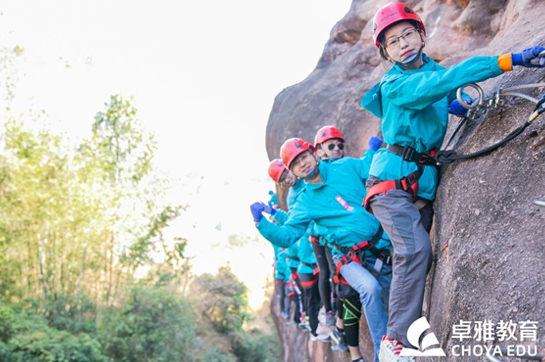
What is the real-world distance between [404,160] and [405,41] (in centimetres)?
82

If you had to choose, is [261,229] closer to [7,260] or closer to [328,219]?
[328,219]

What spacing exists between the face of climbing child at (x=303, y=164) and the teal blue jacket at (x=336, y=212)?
0.10 m

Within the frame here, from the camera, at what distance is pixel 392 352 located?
2852 mm

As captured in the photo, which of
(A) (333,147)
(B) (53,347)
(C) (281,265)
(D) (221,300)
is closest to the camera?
(A) (333,147)

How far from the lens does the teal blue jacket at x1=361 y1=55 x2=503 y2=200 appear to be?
261cm

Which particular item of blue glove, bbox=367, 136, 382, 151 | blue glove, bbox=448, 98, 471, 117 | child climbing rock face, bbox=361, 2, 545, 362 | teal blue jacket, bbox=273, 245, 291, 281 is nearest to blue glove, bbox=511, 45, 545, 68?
child climbing rock face, bbox=361, 2, 545, 362

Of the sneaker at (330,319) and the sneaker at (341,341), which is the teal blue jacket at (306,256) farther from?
the sneaker at (341,341)

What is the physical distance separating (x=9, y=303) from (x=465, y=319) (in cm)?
1101

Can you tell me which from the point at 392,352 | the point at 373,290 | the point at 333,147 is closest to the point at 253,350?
the point at 333,147

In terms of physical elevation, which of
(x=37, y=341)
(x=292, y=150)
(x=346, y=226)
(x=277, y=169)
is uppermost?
(x=277, y=169)

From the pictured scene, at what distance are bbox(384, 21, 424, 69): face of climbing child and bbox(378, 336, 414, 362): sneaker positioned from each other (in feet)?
6.21

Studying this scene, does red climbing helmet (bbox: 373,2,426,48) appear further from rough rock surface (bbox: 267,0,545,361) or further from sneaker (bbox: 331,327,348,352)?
sneaker (bbox: 331,327,348,352)

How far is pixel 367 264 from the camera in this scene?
396 centimetres

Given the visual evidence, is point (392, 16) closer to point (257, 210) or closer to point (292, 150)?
point (292, 150)
